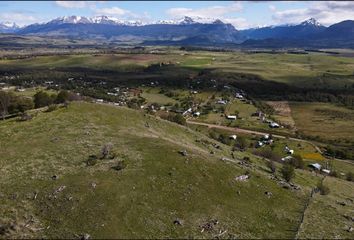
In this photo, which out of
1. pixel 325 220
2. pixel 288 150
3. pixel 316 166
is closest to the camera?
pixel 325 220

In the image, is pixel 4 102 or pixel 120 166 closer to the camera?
pixel 120 166

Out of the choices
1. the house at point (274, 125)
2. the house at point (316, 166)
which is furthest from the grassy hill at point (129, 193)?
the house at point (274, 125)

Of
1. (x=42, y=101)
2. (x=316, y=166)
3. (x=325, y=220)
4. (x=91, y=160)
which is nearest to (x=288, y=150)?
(x=316, y=166)

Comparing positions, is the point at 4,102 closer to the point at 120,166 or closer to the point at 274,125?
the point at 120,166

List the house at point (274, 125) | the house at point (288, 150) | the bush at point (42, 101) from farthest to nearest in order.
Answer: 1. the house at point (274, 125)
2. the house at point (288, 150)
3. the bush at point (42, 101)

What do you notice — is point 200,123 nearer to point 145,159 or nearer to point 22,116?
point 22,116

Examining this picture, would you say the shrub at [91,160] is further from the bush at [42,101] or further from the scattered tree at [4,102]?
the bush at [42,101]

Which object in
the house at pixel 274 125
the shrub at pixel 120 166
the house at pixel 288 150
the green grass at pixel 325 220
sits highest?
the shrub at pixel 120 166

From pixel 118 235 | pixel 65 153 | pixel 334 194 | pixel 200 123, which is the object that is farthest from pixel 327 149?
pixel 118 235

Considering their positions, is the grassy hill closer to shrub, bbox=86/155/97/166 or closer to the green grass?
the green grass
